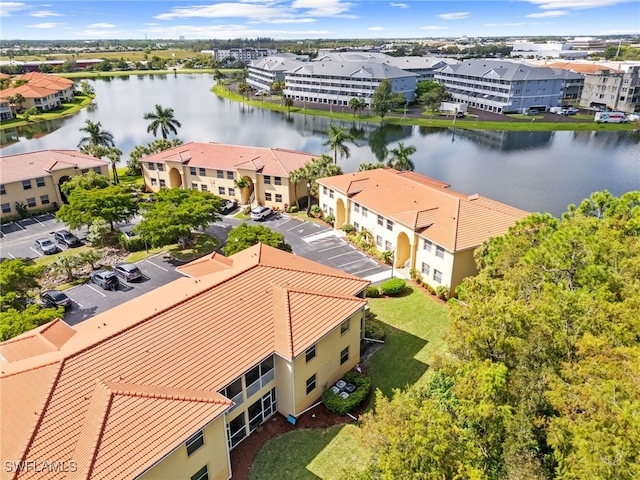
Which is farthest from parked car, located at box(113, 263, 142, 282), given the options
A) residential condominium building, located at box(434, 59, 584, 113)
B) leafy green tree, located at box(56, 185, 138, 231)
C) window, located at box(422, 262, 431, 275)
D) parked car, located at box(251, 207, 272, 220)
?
residential condominium building, located at box(434, 59, 584, 113)

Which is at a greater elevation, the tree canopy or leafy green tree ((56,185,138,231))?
the tree canopy

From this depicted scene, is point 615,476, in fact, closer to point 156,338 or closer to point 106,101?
point 156,338

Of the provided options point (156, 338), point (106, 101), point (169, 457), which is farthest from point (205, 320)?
point (106, 101)

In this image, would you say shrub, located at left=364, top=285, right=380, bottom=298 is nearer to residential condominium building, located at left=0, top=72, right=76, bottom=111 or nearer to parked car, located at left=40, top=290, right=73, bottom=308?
parked car, located at left=40, top=290, right=73, bottom=308

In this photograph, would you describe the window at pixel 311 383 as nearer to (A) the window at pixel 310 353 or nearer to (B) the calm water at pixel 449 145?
(A) the window at pixel 310 353

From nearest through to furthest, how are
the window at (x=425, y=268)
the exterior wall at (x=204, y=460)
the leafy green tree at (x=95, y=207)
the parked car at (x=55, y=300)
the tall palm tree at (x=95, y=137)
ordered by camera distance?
the exterior wall at (x=204, y=460)
the parked car at (x=55, y=300)
the window at (x=425, y=268)
the leafy green tree at (x=95, y=207)
the tall palm tree at (x=95, y=137)

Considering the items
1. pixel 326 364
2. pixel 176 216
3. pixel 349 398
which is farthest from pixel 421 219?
pixel 176 216

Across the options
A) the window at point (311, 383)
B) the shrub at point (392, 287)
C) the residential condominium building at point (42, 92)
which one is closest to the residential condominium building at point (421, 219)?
the shrub at point (392, 287)
